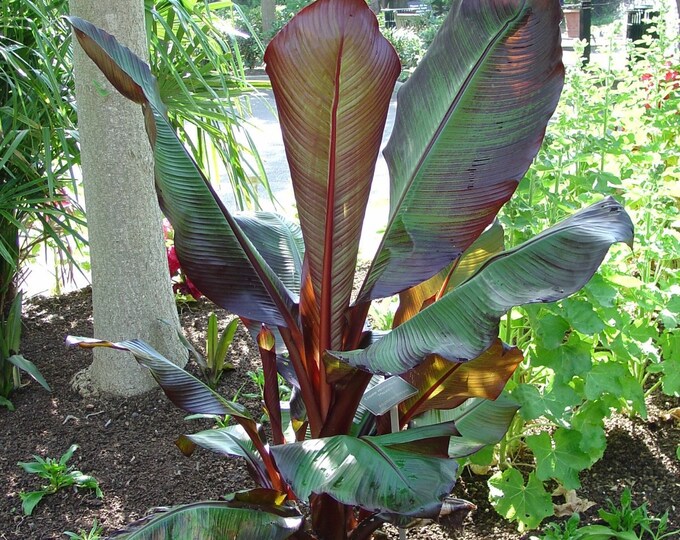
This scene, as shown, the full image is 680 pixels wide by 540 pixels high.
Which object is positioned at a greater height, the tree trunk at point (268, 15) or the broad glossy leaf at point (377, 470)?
the tree trunk at point (268, 15)

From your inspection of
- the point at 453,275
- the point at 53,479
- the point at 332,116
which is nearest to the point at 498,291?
the point at 332,116

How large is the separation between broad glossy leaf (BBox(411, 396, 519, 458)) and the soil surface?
22cm

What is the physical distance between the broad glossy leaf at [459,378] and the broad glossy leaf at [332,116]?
28 cm

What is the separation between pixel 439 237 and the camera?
1614 mm

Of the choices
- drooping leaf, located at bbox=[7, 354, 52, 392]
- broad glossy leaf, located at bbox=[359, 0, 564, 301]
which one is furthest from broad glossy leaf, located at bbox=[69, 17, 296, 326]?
drooping leaf, located at bbox=[7, 354, 52, 392]

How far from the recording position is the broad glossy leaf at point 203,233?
1.69m

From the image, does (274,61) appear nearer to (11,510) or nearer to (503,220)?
(503,220)

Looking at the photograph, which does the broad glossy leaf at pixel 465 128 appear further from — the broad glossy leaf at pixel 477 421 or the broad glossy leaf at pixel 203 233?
the broad glossy leaf at pixel 477 421

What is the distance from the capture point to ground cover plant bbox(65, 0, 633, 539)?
1.41 metres

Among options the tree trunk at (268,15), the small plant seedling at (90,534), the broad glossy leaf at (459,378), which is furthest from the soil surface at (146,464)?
the tree trunk at (268,15)

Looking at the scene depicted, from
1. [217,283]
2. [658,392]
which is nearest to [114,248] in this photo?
[217,283]

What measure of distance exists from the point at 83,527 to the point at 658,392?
2022mm

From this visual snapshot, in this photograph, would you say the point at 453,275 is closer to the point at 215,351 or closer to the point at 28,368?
the point at 215,351

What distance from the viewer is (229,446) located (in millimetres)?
1858
